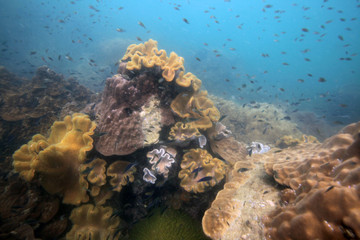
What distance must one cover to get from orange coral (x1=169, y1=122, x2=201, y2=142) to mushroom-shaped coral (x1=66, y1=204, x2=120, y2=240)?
2.26m

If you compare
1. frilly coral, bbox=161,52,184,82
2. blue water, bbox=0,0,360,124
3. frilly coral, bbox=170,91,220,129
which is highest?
frilly coral, bbox=161,52,184,82

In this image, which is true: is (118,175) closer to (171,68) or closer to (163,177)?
(163,177)

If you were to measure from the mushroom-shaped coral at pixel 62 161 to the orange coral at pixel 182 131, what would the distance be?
1.91 meters

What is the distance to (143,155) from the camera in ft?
13.3

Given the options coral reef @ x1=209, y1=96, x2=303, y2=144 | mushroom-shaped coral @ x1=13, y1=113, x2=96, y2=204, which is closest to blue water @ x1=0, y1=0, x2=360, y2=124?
coral reef @ x1=209, y1=96, x2=303, y2=144

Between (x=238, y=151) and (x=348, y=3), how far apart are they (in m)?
116

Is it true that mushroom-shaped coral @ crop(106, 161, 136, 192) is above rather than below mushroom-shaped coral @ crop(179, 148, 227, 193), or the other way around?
below

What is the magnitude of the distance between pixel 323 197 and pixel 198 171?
2.38 m

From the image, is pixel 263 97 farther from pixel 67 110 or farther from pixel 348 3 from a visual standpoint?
pixel 348 3

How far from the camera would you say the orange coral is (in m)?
4.06

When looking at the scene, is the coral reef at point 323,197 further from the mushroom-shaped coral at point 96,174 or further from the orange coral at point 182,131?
the mushroom-shaped coral at point 96,174

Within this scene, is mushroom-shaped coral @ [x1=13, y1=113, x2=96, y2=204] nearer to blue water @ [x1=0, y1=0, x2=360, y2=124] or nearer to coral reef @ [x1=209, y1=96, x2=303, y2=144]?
blue water @ [x1=0, y1=0, x2=360, y2=124]

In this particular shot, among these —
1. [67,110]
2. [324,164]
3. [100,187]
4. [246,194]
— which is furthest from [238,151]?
[67,110]

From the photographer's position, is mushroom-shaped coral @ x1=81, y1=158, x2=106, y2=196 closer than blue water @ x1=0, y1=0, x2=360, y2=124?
Yes
